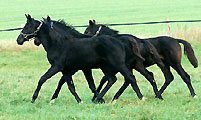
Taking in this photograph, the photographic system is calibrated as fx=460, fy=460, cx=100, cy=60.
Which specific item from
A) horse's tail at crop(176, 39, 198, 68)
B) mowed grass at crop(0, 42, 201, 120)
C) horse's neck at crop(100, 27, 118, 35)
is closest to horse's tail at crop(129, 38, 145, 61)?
mowed grass at crop(0, 42, 201, 120)

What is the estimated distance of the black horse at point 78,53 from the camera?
9.16 meters

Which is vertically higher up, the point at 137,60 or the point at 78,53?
the point at 78,53

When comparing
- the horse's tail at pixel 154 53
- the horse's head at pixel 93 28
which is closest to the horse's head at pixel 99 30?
the horse's head at pixel 93 28

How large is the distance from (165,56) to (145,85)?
1.83 m

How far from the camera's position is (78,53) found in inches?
365

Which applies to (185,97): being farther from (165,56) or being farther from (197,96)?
(165,56)

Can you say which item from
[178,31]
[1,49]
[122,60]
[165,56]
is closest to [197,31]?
[178,31]

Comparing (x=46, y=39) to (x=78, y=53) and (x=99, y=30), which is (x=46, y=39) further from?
(x=99, y=30)

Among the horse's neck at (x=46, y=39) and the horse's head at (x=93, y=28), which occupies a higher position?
the horse's neck at (x=46, y=39)

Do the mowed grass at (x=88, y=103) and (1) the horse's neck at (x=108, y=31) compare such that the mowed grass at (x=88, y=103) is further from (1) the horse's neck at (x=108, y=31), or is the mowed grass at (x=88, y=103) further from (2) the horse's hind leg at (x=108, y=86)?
(1) the horse's neck at (x=108, y=31)

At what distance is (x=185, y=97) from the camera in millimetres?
9766

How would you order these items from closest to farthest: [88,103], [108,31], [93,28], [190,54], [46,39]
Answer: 1. [88,103]
2. [46,39]
3. [190,54]
4. [108,31]
5. [93,28]

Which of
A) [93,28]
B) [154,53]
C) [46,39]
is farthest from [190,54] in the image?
[46,39]

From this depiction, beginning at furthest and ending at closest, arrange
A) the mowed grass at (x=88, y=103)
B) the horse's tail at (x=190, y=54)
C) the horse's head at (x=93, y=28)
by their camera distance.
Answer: the horse's head at (x=93, y=28) < the horse's tail at (x=190, y=54) < the mowed grass at (x=88, y=103)
